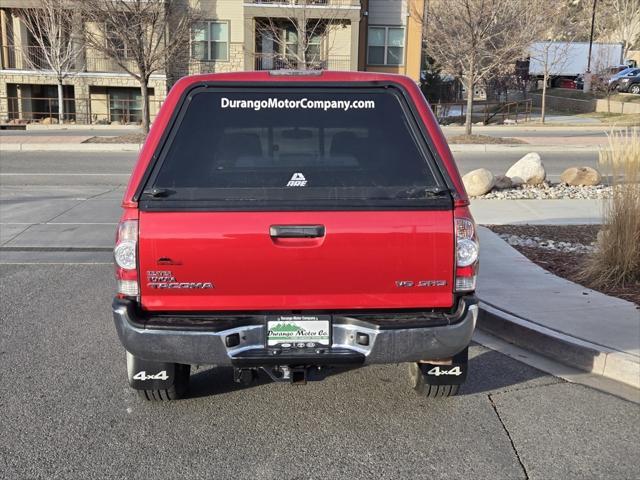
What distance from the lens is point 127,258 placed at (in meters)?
3.43

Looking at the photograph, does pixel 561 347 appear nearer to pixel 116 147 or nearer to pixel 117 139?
pixel 116 147

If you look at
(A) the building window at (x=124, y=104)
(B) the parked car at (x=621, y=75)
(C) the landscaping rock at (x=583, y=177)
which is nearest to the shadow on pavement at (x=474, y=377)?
(C) the landscaping rock at (x=583, y=177)

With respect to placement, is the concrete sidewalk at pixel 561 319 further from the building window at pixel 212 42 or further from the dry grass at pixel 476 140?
the building window at pixel 212 42

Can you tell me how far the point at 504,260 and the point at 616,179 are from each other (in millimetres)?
1497

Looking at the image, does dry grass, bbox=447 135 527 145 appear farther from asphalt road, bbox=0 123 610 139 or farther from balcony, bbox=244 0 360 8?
balcony, bbox=244 0 360 8

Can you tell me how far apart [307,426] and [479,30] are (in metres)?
19.0

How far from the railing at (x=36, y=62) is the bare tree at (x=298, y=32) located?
22.7 feet

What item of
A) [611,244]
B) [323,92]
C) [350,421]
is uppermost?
[323,92]

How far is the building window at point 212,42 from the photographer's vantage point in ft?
105

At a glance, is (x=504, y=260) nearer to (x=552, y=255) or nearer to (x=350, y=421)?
(x=552, y=255)

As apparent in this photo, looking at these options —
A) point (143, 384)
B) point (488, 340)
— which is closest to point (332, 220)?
point (143, 384)

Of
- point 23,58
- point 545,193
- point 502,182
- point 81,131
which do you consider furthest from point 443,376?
point 23,58

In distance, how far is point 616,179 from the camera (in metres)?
6.50

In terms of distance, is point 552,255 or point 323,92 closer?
point 323,92
